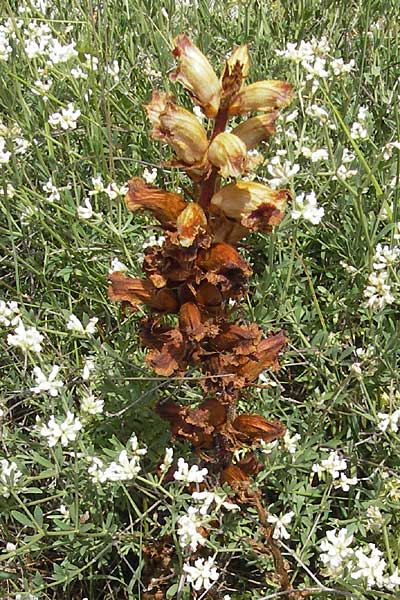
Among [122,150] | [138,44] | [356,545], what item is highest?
[138,44]

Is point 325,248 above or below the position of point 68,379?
above

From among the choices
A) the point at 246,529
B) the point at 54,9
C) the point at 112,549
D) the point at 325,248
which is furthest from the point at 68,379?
the point at 54,9

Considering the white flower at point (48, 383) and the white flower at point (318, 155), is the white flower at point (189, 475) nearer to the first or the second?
the white flower at point (48, 383)

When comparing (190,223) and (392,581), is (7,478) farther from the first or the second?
(392,581)

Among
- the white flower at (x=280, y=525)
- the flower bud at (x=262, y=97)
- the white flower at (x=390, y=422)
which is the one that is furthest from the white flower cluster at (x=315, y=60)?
the white flower at (x=280, y=525)

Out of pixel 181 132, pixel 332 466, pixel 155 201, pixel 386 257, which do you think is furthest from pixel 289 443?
pixel 181 132

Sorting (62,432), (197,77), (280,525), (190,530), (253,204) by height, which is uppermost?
(197,77)

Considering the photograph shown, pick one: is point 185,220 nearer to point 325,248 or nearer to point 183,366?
point 183,366
